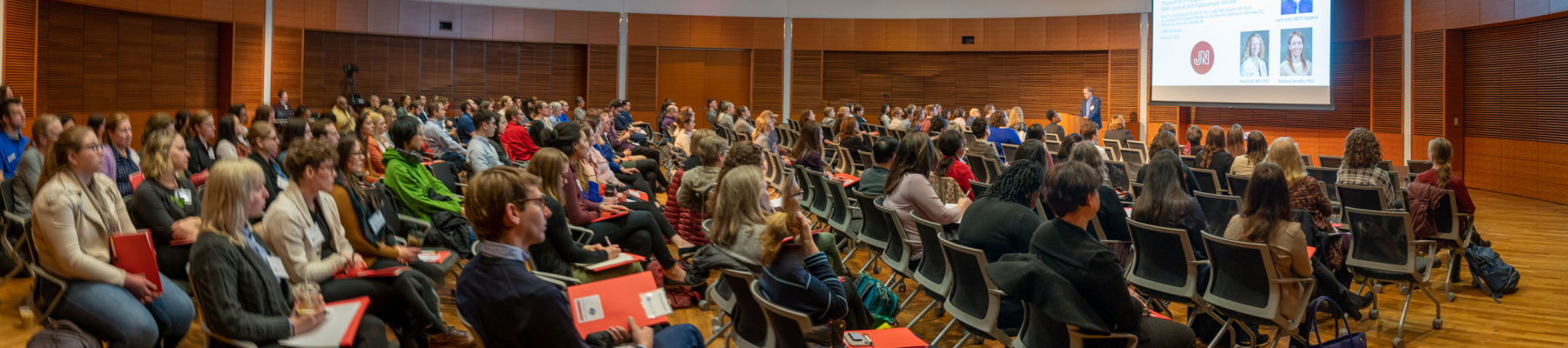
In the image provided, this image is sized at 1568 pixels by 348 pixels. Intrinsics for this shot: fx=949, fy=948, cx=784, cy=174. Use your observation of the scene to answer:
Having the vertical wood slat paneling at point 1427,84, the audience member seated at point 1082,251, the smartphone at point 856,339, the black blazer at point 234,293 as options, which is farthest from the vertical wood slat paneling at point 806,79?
the black blazer at point 234,293

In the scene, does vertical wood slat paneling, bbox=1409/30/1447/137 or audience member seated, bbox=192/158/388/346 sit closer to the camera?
audience member seated, bbox=192/158/388/346

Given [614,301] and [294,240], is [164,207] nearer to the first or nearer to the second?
[294,240]

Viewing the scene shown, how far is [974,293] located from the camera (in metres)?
3.64

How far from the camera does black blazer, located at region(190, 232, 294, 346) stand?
2803 millimetres

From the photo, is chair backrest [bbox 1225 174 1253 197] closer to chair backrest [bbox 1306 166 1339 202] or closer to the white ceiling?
chair backrest [bbox 1306 166 1339 202]

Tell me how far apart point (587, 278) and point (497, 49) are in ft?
48.5

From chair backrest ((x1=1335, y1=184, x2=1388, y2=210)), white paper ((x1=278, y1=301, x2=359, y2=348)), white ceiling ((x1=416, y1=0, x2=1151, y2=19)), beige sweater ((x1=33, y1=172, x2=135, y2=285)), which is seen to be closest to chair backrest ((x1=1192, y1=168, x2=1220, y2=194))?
chair backrest ((x1=1335, y1=184, x2=1388, y2=210))

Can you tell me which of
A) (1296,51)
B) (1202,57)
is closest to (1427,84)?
(1296,51)

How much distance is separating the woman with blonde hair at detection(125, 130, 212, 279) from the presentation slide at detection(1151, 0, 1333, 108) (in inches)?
503

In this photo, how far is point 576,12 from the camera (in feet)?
60.4

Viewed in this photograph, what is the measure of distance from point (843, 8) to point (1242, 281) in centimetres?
1588

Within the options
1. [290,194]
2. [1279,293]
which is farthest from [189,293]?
[1279,293]

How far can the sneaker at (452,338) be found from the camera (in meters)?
4.30

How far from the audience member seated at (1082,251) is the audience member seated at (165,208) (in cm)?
354
